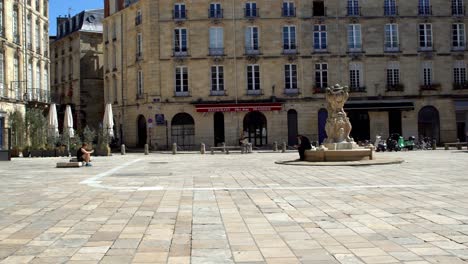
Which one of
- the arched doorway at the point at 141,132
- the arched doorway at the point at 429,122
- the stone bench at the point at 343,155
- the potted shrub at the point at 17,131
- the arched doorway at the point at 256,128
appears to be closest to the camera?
the stone bench at the point at 343,155

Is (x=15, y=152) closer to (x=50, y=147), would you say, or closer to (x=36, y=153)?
(x=36, y=153)

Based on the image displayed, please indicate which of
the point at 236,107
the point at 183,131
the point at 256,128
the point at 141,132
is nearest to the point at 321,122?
the point at 256,128

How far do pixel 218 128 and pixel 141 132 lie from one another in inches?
271

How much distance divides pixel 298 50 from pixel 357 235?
38086 mm

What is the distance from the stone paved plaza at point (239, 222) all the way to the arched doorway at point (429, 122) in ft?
106

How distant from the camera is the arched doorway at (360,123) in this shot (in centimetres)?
4447

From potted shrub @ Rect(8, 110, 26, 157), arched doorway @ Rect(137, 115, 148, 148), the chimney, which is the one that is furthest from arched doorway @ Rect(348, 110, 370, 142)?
the chimney

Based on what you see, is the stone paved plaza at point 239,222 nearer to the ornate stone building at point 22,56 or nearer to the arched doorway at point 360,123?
the ornate stone building at point 22,56

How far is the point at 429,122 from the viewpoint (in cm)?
4469

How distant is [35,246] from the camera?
6586 mm

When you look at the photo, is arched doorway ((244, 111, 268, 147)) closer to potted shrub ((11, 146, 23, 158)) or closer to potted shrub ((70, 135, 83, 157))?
potted shrub ((70, 135, 83, 157))

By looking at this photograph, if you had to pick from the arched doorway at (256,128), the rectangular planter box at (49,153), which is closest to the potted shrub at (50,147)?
the rectangular planter box at (49,153)

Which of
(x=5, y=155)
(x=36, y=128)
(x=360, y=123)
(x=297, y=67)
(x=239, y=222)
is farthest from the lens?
(x=360, y=123)

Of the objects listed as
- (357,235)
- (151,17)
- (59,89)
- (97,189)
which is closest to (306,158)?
(97,189)
